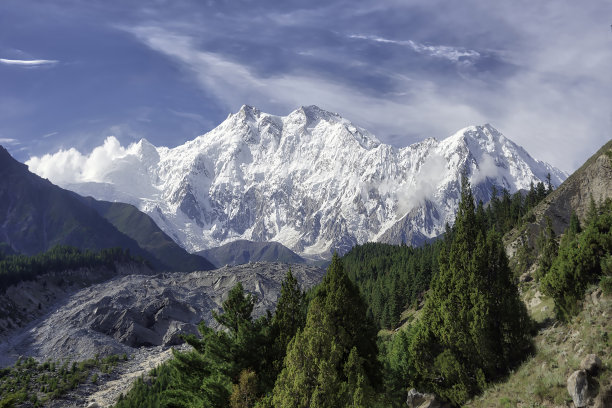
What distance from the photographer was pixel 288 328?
30.6 metres

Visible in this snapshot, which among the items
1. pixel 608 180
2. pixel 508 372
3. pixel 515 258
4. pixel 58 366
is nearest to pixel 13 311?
pixel 58 366

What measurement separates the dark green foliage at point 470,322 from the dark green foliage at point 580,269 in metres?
2.72

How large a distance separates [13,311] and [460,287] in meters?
194

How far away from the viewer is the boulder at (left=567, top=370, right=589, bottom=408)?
2136 cm

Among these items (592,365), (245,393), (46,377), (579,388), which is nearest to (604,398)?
(579,388)

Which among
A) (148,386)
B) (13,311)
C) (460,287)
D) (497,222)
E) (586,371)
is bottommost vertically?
(148,386)

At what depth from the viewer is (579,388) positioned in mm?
21578

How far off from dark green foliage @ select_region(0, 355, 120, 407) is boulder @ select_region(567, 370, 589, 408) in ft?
313

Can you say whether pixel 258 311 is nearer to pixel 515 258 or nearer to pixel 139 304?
pixel 139 304

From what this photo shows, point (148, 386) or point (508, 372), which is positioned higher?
point (508, 372)

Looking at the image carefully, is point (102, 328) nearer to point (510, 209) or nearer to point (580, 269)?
point (510, 209)

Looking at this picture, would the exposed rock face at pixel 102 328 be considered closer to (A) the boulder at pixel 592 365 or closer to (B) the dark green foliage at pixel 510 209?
(B) the dark green foliage at pixel 510 209

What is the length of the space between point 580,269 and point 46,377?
121 m

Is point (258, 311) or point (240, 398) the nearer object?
point (240, 398)
